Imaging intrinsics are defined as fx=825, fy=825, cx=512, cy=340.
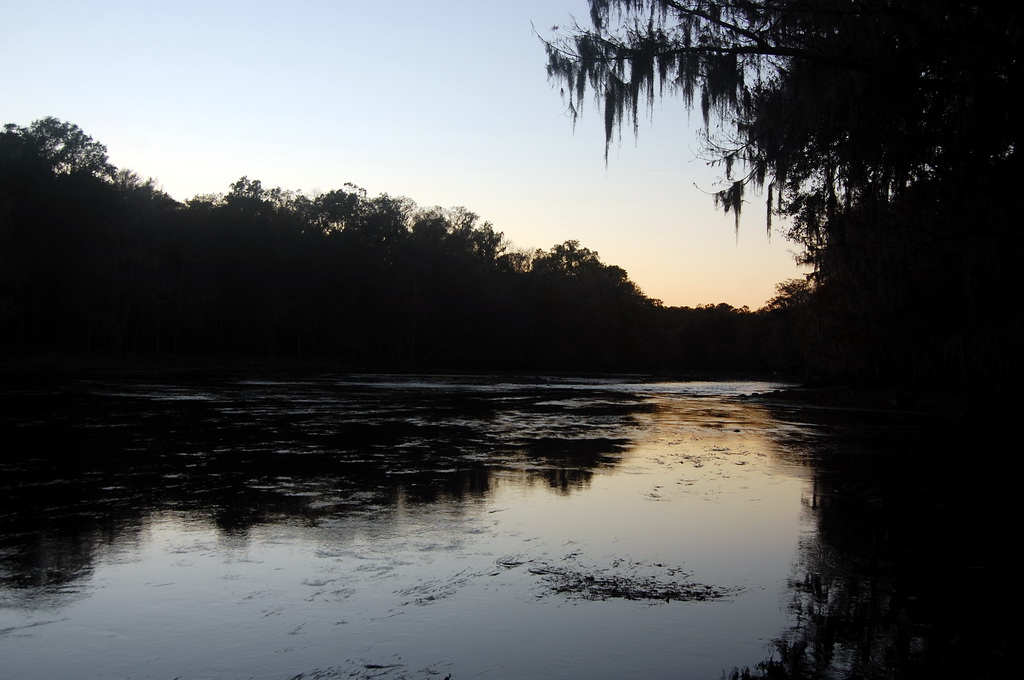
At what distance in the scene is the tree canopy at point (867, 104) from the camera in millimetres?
9219

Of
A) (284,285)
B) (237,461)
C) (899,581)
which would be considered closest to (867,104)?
(899,581)

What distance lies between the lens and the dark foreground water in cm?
447

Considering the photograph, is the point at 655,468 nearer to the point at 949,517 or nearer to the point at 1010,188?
the point at 949,517

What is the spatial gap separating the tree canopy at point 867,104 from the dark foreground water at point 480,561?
356cm

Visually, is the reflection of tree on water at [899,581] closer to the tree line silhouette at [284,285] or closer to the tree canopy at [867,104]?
the tree canopy at [867,104]

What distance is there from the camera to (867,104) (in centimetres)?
1024

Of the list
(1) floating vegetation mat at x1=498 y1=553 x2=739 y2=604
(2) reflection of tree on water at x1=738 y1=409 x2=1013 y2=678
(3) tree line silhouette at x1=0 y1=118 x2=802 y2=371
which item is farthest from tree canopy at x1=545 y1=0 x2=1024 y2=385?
(3) tree line silhouette at x1=0 y1=118 x2=802 y2=371

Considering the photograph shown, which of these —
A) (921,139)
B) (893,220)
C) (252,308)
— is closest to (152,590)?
(921,139)

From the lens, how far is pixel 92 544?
6719mm

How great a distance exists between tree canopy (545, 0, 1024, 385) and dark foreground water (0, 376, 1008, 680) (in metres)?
3.56

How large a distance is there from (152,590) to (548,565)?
113 inches

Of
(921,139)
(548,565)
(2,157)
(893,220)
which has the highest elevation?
(2,157)

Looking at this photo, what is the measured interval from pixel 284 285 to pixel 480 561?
69.8 metres

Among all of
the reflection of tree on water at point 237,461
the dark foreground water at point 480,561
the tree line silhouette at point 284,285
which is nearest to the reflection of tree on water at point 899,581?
the dark foreground water at point 480,561
